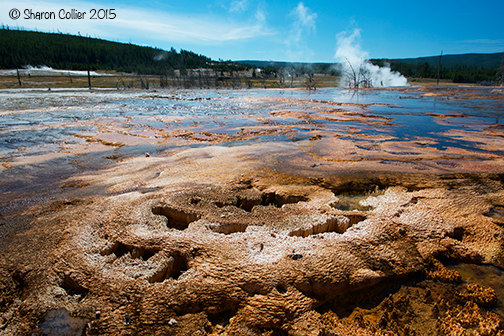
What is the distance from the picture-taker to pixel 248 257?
180cm

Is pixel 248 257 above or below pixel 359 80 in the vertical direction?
below

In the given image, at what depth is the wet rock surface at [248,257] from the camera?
4.83ft

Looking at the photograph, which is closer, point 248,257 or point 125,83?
point 248,257

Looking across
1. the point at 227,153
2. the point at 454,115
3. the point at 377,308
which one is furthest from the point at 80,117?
the point at 454,115

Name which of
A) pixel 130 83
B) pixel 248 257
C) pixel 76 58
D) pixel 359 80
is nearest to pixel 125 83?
pixel 130 83

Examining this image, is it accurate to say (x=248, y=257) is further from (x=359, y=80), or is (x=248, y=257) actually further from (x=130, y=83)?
(x=359, y=80)

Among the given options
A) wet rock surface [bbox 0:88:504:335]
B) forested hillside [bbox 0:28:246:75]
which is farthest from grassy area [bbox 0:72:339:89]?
wet rock surface [bbox 0:88:504:335]

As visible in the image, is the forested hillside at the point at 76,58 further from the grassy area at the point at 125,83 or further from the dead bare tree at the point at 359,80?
the dead bare tree at the point at 359,80

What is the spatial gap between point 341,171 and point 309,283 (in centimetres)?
210

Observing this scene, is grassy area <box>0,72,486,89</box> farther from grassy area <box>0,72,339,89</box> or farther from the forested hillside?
the forested hillside

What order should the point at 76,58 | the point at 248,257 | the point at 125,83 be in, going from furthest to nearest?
the point at 76,58 → the point at 125,83 → the point at 248,257

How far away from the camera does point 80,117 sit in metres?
7.85

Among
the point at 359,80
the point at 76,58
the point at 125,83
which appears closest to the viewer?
the point at 125,83

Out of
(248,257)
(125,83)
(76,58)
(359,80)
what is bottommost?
(248,257)
